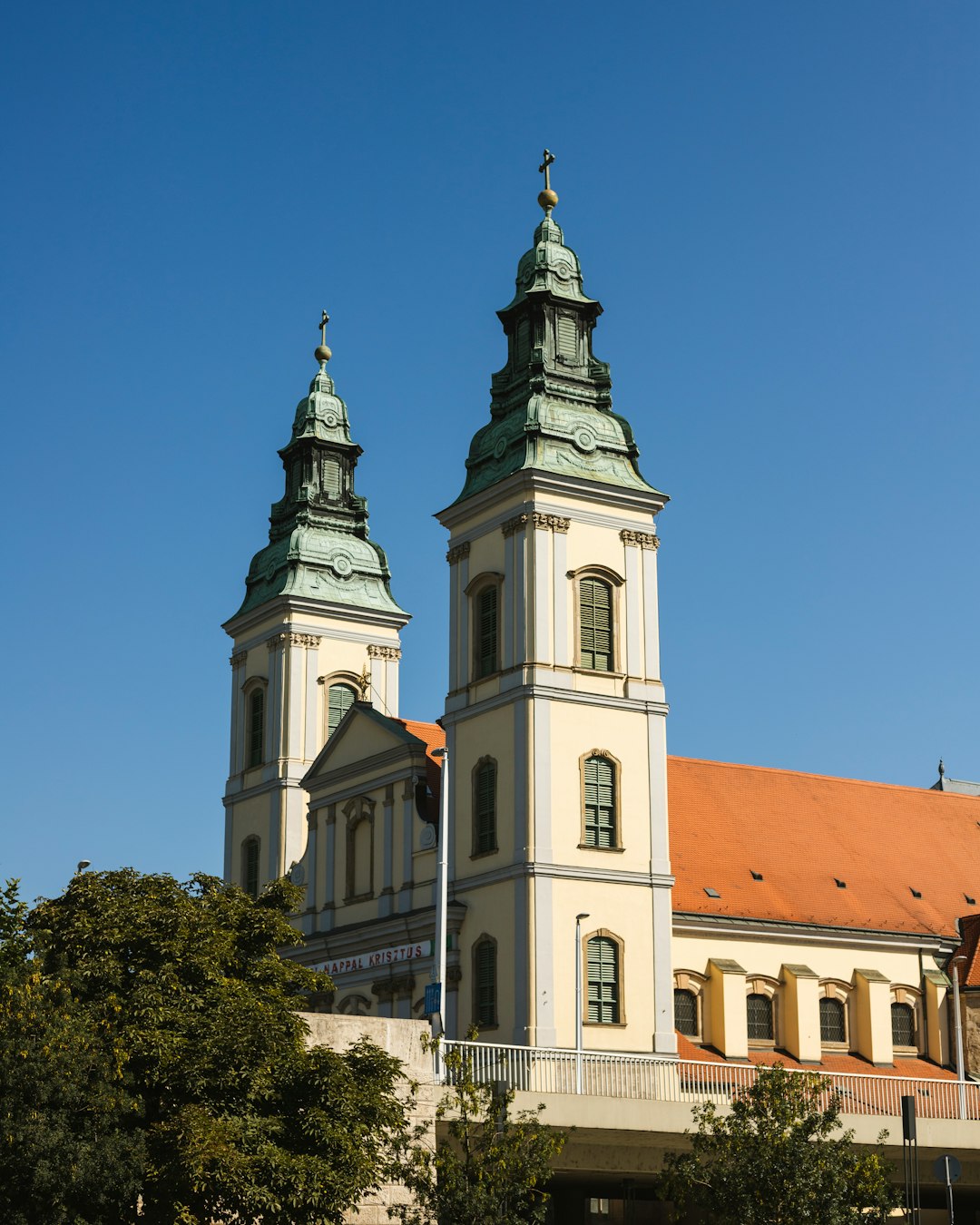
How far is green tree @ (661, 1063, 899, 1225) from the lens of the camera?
1265 inches

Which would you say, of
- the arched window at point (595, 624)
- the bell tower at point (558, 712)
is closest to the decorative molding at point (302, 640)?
the bell tower at point (558, 712)

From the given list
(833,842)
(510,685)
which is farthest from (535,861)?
(833,842)

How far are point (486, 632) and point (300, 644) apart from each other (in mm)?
12908

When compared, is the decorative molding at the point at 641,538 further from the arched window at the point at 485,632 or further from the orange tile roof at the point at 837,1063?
the orange tile roof at the point at 837,1063

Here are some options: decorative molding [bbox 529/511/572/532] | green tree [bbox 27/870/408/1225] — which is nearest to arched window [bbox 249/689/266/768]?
decorative molding [bbox 529/511/572/532]

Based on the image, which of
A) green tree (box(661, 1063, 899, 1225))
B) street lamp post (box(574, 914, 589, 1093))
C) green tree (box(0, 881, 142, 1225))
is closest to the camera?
green tree (box(0, 881, 142, 1225))

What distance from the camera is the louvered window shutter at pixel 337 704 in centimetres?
6162

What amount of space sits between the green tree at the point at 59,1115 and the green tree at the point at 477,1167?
4.68 m

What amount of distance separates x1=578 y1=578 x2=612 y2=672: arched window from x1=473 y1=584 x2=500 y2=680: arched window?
89.8 inches

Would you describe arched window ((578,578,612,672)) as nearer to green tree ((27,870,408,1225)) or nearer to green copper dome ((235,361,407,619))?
green copper dome ((235,361,407,619))

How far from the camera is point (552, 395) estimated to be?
169 ft

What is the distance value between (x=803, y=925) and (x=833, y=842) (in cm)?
493

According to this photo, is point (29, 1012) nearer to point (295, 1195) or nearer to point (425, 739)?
point (295, 1195)

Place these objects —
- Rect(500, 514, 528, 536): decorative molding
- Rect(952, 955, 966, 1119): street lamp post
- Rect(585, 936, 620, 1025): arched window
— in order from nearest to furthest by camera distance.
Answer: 1. Rect(585, 936, 620, 1025): arched window
2. Rect(500, 514, 528, 536): decorative molding
3. Rect(952, 955, 966, 1119): street lamp post
